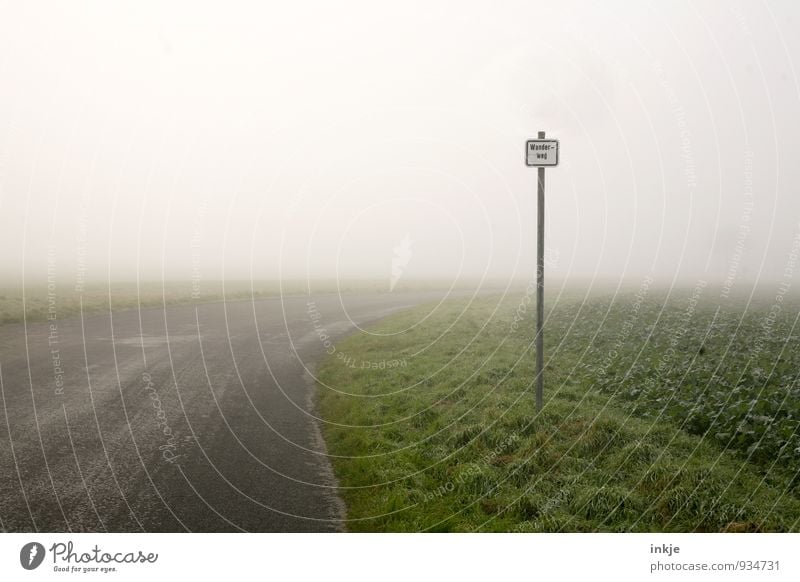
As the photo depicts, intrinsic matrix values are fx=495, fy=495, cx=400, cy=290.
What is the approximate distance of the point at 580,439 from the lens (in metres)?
7.34

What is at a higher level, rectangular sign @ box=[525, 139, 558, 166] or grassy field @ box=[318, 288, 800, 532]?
rectangular sign @ box=[525, 139, 558, 166]

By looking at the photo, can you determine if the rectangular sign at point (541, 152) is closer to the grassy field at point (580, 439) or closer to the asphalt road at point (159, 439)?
the grassy field at point (580, 439)

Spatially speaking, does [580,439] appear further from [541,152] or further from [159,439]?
[159,439]

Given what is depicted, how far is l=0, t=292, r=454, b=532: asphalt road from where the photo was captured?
5719mm

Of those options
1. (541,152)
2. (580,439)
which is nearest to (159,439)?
(580,439)

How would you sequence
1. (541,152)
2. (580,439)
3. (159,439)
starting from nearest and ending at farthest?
1. (541,152)
2. (580,439)
3. (159,439)

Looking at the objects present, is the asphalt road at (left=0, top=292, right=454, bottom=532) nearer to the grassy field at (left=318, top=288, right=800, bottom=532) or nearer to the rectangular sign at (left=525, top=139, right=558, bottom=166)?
the grassy field at (left=318, top=288, right=800, bottom=532)

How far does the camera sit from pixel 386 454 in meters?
7.54

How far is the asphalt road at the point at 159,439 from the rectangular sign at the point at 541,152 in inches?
209

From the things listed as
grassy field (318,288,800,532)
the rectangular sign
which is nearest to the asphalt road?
grassy field (318,288,800,532)

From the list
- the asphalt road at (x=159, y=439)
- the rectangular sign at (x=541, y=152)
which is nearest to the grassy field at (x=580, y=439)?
the asphalt road at (x=159, y=439)

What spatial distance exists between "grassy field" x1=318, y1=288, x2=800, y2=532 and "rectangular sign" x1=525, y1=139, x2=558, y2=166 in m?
4.05

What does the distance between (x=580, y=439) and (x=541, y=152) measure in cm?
424

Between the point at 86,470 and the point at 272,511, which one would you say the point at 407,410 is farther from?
the point at 86,470
